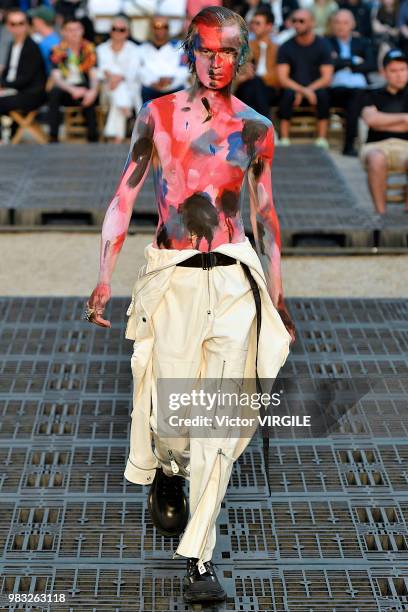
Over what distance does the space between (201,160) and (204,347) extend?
661 mm

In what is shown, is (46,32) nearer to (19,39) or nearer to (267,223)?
(19,39)

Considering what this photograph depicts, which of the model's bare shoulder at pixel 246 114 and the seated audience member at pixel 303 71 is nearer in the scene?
the model's bare shoulder at pixel 246 114

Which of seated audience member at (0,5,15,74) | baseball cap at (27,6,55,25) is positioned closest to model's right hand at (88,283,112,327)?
seated audience member at (0,5,15,74)

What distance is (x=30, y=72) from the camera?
13383mm

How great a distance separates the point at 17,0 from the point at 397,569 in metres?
14.7

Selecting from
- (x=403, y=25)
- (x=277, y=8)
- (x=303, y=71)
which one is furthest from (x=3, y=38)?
(x=403, y=25)

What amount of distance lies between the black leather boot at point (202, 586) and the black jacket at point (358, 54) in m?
10.2

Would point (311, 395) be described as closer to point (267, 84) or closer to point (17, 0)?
point (267, 84)

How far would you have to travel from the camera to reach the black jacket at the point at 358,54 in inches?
548

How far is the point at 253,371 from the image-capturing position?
4.51 metres

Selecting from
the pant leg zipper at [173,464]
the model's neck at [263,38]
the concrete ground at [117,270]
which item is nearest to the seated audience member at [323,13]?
the model's neck at [263,38]

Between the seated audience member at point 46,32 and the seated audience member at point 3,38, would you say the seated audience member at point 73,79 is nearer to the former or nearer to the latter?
the seated audience member at point 46,32

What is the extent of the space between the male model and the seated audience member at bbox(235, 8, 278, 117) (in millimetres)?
8923

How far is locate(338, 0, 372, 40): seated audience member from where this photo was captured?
53.5ft
